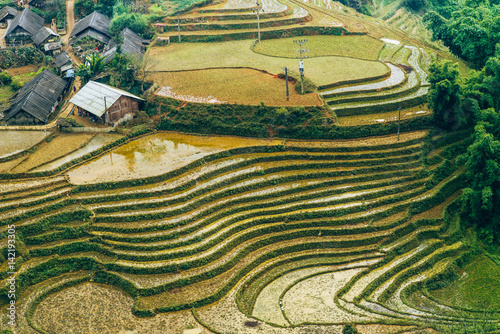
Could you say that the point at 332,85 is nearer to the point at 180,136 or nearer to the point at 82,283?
the point at 180,136

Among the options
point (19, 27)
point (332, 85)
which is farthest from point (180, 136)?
point (19, 27)

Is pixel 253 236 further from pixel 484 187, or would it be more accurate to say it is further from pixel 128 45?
pixel 128 45

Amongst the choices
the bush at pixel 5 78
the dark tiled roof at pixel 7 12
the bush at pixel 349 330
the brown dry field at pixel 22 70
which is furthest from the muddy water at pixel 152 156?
the dark tiled roof at pixel 7 12

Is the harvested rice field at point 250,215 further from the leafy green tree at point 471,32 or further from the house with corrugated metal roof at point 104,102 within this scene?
the leafy green tree at point 471,32

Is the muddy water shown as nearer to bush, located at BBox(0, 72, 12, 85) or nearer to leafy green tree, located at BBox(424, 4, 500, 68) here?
bush, located at BBox(0, 72, 12, 85)

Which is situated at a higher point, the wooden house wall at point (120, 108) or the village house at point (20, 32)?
the village house at point (20, 32)

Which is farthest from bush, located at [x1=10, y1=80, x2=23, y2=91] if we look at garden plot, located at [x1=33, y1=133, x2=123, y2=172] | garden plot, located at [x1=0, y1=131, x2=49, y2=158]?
garden plot, located at [x1=33, y1=133, x2=123, y2=172]

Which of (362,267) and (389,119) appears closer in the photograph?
(362,267)
